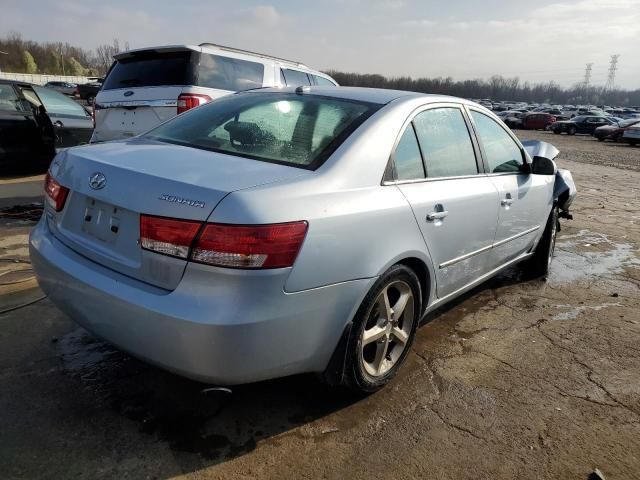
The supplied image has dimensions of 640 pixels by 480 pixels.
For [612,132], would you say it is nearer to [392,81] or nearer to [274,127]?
[274,127]

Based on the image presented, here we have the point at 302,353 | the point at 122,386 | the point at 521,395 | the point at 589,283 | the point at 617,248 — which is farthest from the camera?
the point at 617,248

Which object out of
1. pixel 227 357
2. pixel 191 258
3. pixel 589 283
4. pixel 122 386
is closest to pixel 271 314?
pixel 227 357

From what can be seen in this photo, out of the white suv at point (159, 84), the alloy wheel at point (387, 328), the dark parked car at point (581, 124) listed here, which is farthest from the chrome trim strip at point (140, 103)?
the dark parked car at point (581, 124)

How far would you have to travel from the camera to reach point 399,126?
267 centimetres

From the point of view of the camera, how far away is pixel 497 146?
3713 mm

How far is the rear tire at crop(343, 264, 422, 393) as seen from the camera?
7.74 feet

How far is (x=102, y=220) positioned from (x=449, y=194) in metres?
1.87

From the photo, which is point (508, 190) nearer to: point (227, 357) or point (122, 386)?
point (227, 357)

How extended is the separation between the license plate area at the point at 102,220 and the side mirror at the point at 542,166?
321 centimetres

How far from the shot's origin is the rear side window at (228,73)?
5.78m

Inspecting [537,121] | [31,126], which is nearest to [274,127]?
[31,126]

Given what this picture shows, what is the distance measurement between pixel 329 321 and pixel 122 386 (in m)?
1.24

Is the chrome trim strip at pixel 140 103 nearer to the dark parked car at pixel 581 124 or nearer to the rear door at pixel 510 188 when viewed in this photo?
the rear door at pixel 510 188

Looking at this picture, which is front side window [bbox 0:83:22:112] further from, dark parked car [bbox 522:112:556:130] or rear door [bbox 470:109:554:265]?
dark parked car [bbox 522:112:556:130]
